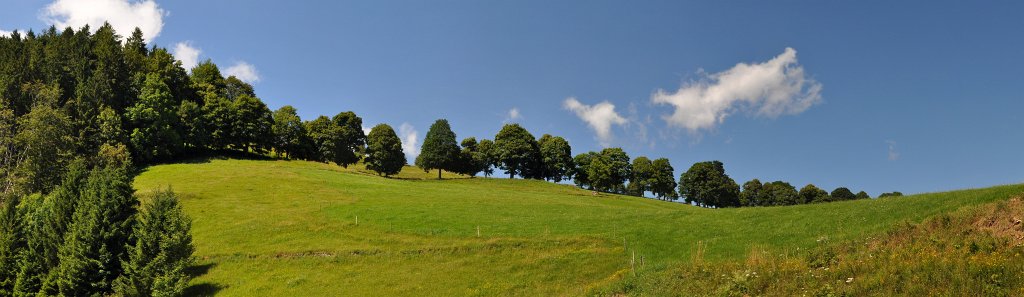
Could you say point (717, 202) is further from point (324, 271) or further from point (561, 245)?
point (324, 271)

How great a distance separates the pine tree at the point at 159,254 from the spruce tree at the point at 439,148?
75.6 metres

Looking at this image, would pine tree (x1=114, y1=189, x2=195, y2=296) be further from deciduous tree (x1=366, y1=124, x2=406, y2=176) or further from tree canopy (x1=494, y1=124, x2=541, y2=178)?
tree canopy (x1=494, y1=124, x2=541, y2=178)

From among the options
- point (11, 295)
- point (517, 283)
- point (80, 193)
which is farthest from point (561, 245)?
point (11, 295)

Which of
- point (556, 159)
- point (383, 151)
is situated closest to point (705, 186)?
point (556, 159)

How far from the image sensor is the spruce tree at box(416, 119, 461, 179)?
375 feet

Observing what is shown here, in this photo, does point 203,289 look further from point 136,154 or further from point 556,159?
point 556,159

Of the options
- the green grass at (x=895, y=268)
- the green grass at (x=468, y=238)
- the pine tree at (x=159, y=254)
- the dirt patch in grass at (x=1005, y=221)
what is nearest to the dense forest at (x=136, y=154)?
the pine tree at (x=159, y=254)

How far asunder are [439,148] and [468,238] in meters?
74.5

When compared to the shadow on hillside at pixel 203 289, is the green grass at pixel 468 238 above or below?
above

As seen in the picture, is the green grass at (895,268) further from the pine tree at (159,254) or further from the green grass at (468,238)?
the pine tree at (159,254)

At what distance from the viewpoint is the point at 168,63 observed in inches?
4087

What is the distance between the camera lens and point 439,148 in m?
115

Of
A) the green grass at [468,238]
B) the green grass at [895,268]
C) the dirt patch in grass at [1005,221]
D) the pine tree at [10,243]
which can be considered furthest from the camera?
the pine tree at [10,243]

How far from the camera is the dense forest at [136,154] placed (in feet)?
121
